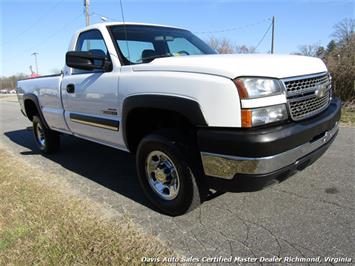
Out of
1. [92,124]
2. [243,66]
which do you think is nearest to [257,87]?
[243,66]

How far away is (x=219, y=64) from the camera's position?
9.23 feet

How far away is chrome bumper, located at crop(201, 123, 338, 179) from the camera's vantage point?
265 centimetres

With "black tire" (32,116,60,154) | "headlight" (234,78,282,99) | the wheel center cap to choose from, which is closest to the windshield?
the wheel center cap

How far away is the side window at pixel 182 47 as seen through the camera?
4.46m

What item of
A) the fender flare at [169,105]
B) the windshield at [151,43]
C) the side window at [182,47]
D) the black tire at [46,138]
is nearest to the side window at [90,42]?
the windshield at [151,43]

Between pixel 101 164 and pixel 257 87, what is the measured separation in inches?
134

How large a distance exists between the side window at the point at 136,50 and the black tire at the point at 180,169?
3.49 ft

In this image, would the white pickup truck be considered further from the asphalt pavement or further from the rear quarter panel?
the rear quarter panel

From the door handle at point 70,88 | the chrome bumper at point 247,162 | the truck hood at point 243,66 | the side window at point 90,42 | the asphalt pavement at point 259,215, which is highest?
the side window at point 90,42

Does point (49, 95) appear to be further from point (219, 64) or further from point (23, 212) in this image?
point (219, 64)

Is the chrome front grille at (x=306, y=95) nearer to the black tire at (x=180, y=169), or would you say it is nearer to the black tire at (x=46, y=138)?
the black tire at (x=180, y=169)

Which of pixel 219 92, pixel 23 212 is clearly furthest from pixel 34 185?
pixel 219 92

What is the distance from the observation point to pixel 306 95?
9.95 ft

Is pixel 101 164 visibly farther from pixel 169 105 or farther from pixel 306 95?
pixel 306 95
